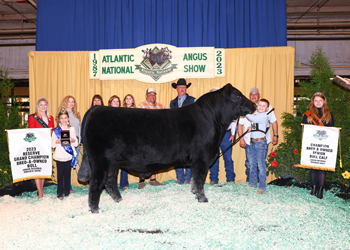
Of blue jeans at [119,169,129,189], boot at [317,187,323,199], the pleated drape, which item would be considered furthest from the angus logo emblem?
boot at [317,187,323,199]

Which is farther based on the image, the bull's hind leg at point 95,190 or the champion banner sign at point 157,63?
the champion banner sign at point 157,63

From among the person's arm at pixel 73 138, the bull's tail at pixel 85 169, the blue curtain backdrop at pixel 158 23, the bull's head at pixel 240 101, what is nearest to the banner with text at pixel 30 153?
the person's arm at pixel 73 138

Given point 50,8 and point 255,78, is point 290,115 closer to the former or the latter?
point 255,78

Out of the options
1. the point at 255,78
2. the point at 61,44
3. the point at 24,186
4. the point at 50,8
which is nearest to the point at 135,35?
the point at 61,44

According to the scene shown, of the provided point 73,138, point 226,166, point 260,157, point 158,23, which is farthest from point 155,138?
point 158,23

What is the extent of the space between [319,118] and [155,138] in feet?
8.25

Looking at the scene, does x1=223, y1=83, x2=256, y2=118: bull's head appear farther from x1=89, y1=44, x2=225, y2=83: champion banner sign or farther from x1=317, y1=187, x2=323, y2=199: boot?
x1=89, y1=44, x2=225, y2=83: champion banner sign

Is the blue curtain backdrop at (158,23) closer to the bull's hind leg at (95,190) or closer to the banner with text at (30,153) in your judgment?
the banner with text at (30,153)

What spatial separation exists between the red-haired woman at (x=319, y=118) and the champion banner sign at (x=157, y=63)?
1.78 m

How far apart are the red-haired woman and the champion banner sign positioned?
178 centimetres

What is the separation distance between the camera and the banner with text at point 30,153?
3.71 meters

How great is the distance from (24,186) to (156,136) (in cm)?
298

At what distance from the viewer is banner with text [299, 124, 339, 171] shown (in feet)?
12.0

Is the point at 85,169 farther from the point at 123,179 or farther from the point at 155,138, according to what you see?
the point at 123,179
